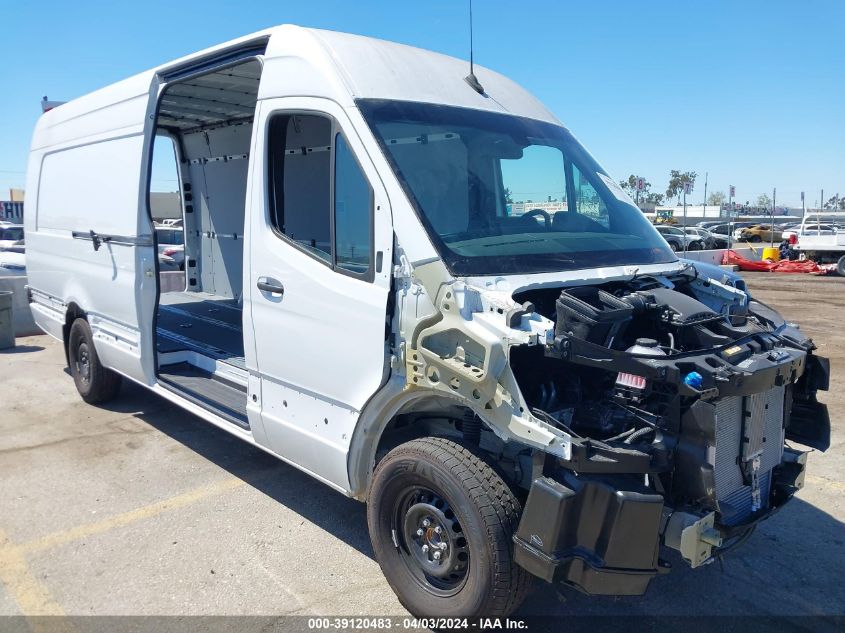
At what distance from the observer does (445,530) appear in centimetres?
316

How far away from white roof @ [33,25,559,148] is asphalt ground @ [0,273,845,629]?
2.63 metres

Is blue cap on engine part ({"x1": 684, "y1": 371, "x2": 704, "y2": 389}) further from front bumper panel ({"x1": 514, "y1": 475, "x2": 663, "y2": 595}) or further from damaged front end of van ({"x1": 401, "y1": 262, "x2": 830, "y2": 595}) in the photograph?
front bumper panel ({"x1": 514, "y1": 475, "x2": 663, "y2": 595})

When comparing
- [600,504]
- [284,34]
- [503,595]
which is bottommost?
[503,595]

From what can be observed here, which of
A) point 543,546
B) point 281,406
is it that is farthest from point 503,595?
point 281,406

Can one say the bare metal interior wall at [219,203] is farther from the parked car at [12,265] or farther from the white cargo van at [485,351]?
the parked car at [12,265]

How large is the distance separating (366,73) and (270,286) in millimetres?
1327

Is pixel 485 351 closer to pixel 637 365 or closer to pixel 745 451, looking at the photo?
pixel 637 365

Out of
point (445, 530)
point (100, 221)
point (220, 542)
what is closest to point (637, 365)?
point (445, 530)

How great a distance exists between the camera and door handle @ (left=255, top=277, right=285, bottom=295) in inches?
154

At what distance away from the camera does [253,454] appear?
562cm

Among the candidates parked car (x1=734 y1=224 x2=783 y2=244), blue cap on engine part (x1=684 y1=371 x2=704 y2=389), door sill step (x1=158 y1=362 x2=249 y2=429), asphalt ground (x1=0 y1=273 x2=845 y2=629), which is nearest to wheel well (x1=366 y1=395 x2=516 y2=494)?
asphalt ground (x1=0 y1=273 x2=845 y2=629)

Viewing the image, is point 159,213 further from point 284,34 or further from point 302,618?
point 302,618

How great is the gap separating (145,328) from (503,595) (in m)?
3.76

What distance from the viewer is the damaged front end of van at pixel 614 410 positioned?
106 inches
